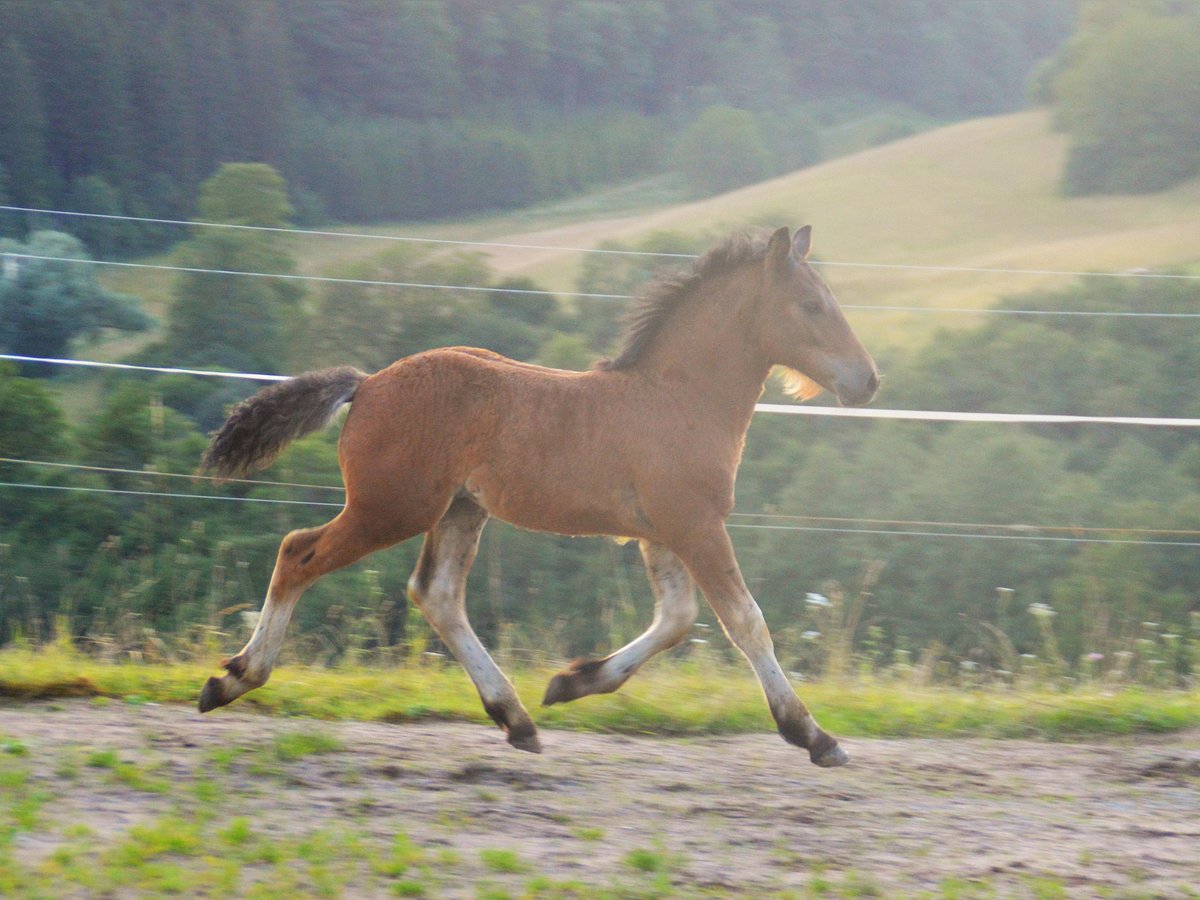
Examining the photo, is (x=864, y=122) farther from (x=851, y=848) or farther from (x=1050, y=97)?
(x=851, y=848)

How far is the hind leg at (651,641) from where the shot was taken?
4668 mm

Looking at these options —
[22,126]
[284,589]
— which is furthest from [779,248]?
[22,126]

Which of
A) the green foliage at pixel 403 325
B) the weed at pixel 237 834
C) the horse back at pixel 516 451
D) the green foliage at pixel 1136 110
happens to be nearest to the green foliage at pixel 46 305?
the green foliage at pixel 403 325

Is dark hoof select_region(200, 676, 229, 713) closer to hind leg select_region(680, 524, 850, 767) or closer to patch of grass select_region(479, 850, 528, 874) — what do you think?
patch of grass select_region(479, 850, 528, 874)

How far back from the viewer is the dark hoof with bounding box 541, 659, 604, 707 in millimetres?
4664

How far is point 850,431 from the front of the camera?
86.4ft

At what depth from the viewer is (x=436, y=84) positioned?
51.2 metres

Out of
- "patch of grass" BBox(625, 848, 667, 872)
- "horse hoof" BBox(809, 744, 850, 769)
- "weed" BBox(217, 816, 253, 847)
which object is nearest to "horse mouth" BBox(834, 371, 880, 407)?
"horse hoof" BBox(809, 744, 850, 769)

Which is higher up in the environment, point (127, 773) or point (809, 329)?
point (809, 329)

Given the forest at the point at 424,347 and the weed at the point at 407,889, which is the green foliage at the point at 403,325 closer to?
the forest at the point at 424,347

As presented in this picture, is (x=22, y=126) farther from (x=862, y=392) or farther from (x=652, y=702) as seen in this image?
(x=862, y=392)

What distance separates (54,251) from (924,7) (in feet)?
179

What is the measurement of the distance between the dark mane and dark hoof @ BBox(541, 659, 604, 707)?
1.08 m

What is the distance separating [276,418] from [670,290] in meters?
1.49
